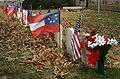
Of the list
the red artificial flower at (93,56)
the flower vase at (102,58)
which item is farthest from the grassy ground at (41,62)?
the red artificial flower at (93,56)

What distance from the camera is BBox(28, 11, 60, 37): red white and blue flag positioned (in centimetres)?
1302

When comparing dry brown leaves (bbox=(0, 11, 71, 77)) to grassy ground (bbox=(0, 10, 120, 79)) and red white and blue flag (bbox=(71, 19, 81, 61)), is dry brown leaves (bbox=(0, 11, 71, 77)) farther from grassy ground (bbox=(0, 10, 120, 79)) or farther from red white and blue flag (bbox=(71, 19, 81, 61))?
red white and blue flag (bbox=(71, 19, 81, 61))

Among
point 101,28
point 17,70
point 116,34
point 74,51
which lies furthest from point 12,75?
point 101,28

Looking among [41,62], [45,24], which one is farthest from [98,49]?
[45,24]

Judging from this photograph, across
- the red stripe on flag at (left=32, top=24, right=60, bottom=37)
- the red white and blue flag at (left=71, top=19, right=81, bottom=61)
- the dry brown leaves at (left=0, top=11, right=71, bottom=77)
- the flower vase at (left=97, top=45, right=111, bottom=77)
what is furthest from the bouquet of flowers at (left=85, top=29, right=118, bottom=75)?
the red stripe on flag at (left=32, top=24, right=60, bottom=37)

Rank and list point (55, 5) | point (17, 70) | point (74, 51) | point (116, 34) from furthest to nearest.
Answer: point (55, 5) → point (116, 34) → point (74, 51) → point (17, 70)

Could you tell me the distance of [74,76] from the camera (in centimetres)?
1038

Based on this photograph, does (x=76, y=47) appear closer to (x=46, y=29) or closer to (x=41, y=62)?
(x=41, y=62)

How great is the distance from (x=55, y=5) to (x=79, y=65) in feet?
120

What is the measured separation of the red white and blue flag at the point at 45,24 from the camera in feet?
42.7

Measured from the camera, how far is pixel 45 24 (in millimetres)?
13062

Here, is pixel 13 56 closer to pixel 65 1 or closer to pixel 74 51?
pixel 74 51

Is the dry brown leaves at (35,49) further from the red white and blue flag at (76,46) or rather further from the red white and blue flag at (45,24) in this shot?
the red white and blue flag at (45,24)

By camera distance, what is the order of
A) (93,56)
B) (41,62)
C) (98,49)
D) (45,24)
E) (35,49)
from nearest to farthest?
(98,49), (93,56), (41,62), (45,24), (35,49)
